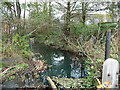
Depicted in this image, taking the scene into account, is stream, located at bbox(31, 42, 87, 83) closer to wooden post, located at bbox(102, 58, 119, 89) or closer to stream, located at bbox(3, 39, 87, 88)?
stream, located at bbox(3, 39, 87, 88)

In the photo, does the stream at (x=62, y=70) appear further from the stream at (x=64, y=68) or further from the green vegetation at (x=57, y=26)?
the green vegetation at (x=57, y=26)

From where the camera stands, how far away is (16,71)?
281cm

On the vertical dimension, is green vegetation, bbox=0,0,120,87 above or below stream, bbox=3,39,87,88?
above

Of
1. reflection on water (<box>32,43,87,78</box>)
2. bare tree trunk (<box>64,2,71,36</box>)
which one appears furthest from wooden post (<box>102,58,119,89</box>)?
bare tree trunk (<box>64,2,71,36</box>)

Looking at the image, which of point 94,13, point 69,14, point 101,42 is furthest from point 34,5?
point 101,42

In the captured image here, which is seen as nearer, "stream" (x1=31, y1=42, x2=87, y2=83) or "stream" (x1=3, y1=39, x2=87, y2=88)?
"stream" (x1=3, y1=39, x2=87, y2=88)

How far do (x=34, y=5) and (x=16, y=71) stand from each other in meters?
2.98

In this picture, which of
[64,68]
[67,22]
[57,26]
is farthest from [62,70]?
[67,22]

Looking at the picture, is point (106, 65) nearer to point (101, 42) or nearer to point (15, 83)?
point (15, 83)

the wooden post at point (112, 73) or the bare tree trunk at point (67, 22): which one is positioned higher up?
the bare tree trunk at point (67, 22)

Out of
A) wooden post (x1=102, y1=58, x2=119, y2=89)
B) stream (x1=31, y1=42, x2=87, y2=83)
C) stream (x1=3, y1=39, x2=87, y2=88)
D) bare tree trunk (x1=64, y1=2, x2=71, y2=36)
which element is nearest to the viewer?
wooden post (x1=102, y1=58, x2=119, y2=89)

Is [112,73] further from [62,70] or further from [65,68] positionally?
[65,68]

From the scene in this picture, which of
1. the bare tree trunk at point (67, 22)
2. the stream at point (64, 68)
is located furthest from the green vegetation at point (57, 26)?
the stream at point (64, 68)

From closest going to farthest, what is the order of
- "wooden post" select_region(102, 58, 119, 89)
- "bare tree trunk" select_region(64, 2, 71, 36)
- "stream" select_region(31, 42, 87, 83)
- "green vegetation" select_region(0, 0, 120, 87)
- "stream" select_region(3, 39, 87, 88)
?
"wooden post" select_region(102, 58, 119, 89), "stream" select_region(3, 39, 87, 88), "stream" select_region(31, 42, 87, 83), "green vegetation" select_region(0, 0, 120, 87), "bare tree trunk" select_region(64, 2, 71, 36)
